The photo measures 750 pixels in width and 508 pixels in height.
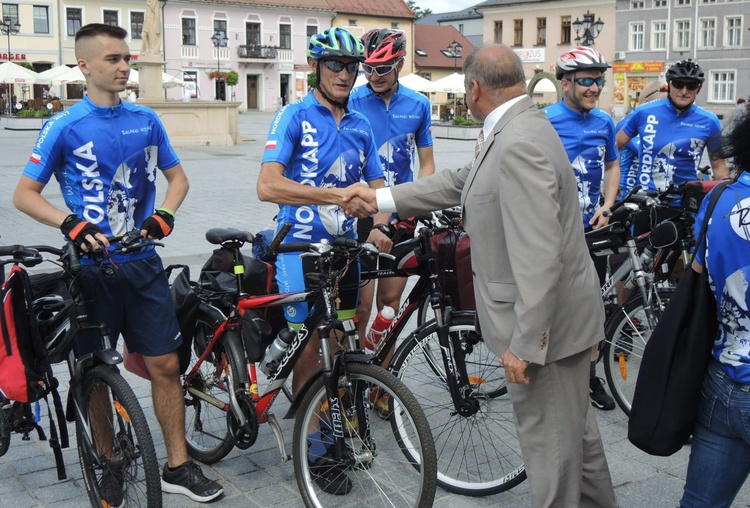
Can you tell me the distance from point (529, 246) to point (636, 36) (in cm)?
6637

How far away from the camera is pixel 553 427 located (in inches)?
120

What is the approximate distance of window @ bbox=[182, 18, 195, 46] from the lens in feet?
235

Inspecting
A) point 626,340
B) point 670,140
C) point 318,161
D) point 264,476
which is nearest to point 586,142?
point 670,140

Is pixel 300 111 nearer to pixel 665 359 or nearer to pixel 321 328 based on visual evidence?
pixel 321 328

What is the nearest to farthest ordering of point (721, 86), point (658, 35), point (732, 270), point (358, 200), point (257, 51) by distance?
point (732, 270) < point (358, 200) < point (721, 86) < point (658, 35) < point (257, 51)

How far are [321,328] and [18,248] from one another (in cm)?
129

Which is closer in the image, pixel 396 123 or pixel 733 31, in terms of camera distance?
pixel 396 123

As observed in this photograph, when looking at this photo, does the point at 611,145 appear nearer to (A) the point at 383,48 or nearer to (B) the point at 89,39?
(A) the point at 383,48

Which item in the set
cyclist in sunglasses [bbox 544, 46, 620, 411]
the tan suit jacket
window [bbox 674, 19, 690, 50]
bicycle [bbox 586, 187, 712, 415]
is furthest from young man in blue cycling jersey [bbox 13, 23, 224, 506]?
window [bbox 674, 19, 690, 50]

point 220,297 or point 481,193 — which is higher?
point 481,193

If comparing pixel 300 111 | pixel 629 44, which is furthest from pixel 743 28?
pixel 300 111

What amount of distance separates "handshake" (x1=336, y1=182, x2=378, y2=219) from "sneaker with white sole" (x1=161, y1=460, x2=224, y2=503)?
1408mm

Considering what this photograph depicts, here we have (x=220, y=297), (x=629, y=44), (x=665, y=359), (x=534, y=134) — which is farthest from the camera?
(x=629, y=44)

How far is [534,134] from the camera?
2941mm
